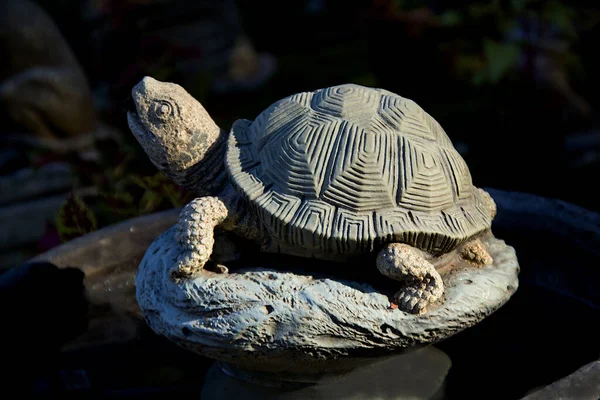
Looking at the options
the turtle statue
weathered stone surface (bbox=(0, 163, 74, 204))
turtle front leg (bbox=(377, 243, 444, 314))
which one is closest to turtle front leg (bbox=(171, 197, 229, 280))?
the turtle statue

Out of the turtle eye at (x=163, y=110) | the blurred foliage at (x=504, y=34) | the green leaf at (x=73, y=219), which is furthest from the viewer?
the blurred foliage at (x=504, y=34)

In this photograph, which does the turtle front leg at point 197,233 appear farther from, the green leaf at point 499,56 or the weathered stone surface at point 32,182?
the green leaf at point 499,56

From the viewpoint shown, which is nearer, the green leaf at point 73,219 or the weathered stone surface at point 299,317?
the weathered stone surface at point 299,317

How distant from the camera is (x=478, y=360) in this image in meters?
2.82

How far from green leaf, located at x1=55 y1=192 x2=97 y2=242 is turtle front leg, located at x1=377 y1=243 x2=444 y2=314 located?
1851mm

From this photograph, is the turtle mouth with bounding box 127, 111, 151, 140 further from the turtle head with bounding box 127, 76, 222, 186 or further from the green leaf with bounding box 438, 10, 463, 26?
the green leaf with bounding box 438, 10, 463, 26

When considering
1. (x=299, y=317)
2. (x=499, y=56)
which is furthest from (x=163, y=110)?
(x=499, y=56)

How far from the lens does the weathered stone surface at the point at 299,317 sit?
1977 millimetres

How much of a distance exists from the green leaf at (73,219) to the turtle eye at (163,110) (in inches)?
51.9

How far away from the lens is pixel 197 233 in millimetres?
2027

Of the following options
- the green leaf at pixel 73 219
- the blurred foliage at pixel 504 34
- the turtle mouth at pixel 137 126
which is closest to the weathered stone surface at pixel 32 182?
the green leaf at pixel 73 219

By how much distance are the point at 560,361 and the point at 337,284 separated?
3.99ft

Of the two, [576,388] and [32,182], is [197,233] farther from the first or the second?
[32,182]

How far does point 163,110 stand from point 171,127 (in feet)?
0.20
